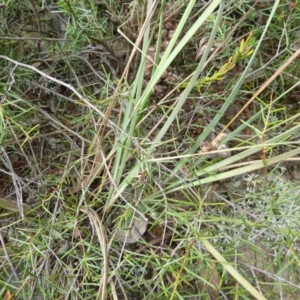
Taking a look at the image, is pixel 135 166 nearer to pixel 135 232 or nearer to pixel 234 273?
pixel 135 232

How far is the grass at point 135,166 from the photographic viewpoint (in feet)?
3.38

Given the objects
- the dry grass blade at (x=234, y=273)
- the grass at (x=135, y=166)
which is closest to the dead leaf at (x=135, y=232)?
the grass at (x=135, y=166)

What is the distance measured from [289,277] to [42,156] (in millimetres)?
677

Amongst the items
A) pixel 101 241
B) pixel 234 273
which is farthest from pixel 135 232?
pixel 234 273

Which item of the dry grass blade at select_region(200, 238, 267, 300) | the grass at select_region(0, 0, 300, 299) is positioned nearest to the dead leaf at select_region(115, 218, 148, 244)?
the grass at select_region(0, 0, 300, 299)

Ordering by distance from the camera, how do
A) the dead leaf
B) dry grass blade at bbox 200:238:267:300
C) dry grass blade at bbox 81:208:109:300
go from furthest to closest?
1. the dead leaf
2. dry grass blade at bbox 81:208:109:300
3. dry grass blade at bbox 200:238:267:300

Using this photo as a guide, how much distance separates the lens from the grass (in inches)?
40.5

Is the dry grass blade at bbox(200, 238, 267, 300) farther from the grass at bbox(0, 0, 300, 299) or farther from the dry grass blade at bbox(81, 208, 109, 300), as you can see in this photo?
the dry grass blade at bbox(81, 208, 109, 300)

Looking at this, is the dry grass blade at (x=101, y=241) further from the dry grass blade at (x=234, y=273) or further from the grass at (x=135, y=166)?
the dry grass blade at (x=234, y=273)

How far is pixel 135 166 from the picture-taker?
3.41 ft

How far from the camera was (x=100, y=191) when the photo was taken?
1.10m

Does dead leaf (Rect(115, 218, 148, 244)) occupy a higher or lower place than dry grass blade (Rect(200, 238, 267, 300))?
lower

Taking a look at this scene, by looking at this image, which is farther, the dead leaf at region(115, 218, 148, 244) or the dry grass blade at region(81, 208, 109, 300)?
the dead leaf at region(115, 218, 148, 244)

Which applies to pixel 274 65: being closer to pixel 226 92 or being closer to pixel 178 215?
Answer: pixel 226 92
